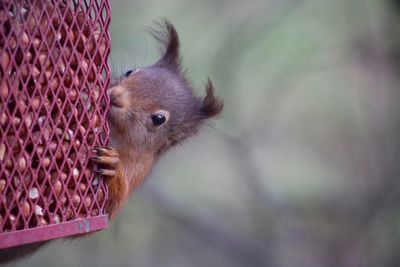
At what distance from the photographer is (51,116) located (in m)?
2.50

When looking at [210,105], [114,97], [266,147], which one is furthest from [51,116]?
[266,147]

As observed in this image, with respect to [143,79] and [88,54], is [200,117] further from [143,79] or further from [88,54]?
[88,54]

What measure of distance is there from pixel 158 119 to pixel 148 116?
60 mm

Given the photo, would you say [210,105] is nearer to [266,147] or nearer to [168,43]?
[168,43]

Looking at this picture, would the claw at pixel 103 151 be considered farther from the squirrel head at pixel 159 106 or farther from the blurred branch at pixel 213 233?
the blurred branch at pixel 213 233

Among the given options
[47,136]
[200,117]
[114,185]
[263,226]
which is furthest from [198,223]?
[47,136]

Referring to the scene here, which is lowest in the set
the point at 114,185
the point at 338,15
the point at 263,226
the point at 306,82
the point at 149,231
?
the point at 149,231

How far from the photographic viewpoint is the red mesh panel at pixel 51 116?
236 cm

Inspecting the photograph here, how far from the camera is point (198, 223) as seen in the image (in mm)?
5742

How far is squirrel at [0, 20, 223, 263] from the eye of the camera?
293 centimetres

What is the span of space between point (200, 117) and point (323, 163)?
3274 millimetres

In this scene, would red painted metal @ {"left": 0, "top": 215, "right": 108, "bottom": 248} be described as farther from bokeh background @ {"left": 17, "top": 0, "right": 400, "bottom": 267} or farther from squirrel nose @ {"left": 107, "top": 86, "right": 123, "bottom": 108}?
bokeh background @ {"left": 17, "top": 0, "right": 400, "bottom": 267}

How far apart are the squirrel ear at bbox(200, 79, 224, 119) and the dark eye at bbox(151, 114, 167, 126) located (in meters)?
0.20

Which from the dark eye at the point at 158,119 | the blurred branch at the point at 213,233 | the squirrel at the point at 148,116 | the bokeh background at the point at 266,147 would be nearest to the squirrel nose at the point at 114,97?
the squirrel at the point at 148,116
